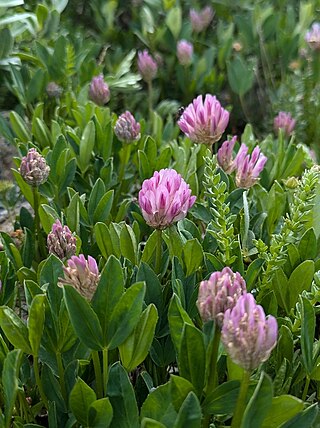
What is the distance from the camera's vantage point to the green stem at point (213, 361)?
2.44 feet

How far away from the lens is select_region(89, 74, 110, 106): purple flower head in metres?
1.70

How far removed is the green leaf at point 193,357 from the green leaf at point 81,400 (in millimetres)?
110

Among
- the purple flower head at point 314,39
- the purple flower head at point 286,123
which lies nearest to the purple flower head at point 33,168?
the purple flower head at point 286,123

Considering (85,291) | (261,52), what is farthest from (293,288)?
(261,52)

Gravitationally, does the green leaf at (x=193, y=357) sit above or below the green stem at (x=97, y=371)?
above

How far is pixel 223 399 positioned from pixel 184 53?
1520 millimetres

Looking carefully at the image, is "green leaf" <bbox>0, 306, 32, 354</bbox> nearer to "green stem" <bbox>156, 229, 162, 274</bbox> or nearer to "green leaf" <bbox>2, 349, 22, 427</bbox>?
"green leaf" <bbox>2, 349, 22, 427</bbox>

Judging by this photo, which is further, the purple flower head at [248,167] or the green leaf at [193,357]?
the purple flower head at [248,167]

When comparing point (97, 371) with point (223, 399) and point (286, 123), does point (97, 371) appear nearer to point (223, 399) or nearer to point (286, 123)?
point (223, 399)

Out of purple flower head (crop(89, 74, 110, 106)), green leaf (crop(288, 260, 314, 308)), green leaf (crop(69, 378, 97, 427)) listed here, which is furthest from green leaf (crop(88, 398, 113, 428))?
purple flower head (crop(89, 74, 110, 106))

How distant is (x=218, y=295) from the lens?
2.34ft

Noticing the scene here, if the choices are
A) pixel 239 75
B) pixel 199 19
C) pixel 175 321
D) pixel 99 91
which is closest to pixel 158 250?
pixel 175 321

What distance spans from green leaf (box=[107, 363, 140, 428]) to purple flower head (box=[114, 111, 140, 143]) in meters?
0.70

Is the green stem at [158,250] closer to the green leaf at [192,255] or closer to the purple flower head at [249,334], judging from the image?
the green leaf at [192,255]
